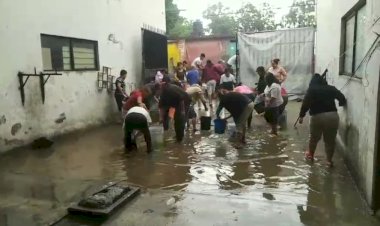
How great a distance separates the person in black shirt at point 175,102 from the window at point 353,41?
3.27 m

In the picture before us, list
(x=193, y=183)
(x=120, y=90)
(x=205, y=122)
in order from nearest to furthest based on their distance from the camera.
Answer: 1. (x=193, y=183)
2. (x=205, y=122)
3. (x=120, y=90)

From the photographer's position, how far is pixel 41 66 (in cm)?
815

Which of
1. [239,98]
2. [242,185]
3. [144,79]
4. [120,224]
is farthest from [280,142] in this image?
[144,79]

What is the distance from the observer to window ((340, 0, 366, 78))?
504cm

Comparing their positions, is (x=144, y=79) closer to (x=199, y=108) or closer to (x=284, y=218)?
(x=199, y=108)

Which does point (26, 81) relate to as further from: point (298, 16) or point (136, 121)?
point (298, 16)

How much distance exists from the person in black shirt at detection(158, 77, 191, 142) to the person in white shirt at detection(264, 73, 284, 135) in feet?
6.01

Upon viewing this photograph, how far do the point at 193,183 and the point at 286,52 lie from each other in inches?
424

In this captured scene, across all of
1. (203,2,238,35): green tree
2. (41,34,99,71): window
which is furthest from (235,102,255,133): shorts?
(203,2,238,35): green tree

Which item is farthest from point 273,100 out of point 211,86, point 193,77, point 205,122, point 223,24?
point 223,24

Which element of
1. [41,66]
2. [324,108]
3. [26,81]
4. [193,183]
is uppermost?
[41,66]

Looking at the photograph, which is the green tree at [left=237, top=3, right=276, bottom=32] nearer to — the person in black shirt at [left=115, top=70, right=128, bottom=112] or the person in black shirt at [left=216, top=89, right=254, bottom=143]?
the person in black shirt at [left=115, top=70, right=128, bottom=112]

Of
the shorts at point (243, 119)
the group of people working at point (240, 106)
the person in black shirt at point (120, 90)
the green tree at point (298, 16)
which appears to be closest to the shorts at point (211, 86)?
the group of people working at point (240, 106)

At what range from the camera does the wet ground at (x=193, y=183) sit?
3.97 m
